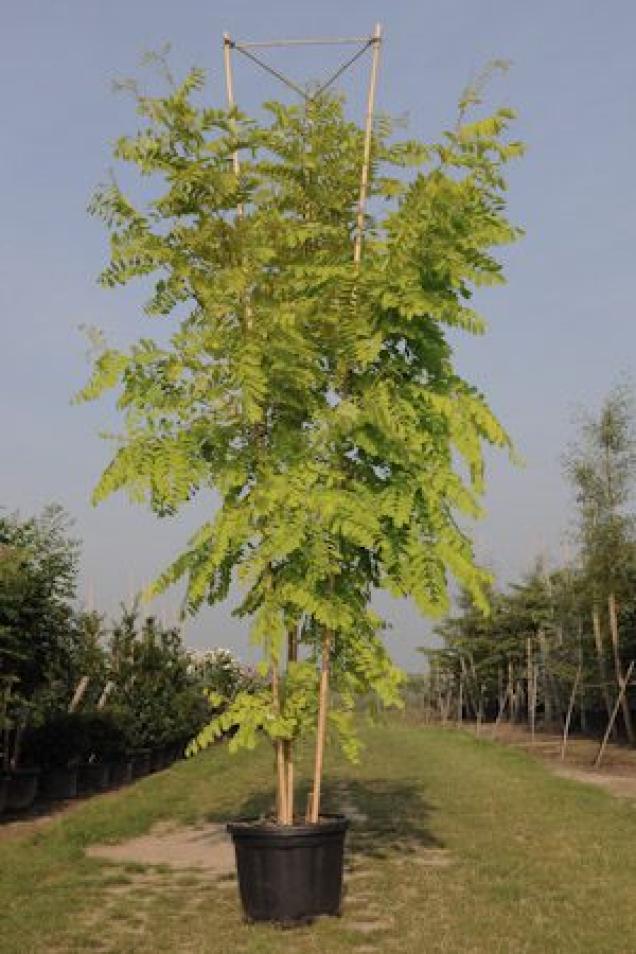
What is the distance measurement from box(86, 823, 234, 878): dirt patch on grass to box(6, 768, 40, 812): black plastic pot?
126 inches

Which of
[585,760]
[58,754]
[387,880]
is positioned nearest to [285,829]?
[387,880]

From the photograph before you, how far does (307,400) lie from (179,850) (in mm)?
6137

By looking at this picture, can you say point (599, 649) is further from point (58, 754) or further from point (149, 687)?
point (58, 754)

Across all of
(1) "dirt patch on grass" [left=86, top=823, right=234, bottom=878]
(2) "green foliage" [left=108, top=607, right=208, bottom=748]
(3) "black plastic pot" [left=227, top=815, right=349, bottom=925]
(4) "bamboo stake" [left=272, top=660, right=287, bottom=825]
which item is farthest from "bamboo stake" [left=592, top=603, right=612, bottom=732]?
(3) "black plastic pot" [left=227, top=815, right=349, bottom=925]

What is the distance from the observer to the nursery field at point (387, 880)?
7.47 metres

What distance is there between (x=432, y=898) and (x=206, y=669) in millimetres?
31069

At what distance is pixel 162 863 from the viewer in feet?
36.7

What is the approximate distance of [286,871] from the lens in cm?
795

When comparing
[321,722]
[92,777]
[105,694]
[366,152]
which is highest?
[366,152]

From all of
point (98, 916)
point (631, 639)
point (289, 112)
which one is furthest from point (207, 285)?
point (631, 639)

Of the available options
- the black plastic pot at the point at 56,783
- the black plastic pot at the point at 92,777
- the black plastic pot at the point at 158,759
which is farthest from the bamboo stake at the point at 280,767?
the black plastic pot at the point at 158,759

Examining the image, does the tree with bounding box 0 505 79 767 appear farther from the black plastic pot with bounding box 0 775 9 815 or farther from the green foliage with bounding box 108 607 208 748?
the green foliage with bounding box 108 607 208 748

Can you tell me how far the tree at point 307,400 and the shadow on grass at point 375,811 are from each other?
1.88 metres

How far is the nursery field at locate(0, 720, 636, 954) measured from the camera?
7469 mm
